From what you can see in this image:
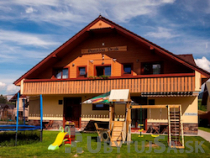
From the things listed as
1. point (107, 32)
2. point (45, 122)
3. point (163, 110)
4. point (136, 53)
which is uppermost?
point (107, 32)

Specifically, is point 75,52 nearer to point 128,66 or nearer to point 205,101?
point 128,66

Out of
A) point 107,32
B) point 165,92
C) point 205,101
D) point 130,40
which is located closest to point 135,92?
point 165,92

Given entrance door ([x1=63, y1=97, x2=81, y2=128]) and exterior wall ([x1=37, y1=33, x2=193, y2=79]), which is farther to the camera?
entrance door ([x1=63, y1=97, x2=81, y2=128])

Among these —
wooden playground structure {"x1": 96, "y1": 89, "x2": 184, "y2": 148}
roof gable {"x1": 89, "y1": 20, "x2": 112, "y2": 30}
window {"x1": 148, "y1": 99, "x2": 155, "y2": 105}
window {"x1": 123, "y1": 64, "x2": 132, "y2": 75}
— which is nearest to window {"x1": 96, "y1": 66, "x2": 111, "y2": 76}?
window {"x1": 123, "y1": 64, "x2": 132, "y2": 75}

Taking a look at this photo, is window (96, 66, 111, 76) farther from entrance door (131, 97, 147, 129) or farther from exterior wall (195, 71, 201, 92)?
exterior wall (195, 71, 201, 92)

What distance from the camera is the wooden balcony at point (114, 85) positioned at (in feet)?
58.4

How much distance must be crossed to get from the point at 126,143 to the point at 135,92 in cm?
619

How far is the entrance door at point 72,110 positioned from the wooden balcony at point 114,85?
1928mm

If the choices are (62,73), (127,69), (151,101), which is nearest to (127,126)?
(151,101)

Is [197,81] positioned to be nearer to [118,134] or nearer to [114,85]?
[114,85]

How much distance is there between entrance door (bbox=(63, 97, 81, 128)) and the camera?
72.3 feet

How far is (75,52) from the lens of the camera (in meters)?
22.4

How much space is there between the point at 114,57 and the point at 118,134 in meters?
9.32

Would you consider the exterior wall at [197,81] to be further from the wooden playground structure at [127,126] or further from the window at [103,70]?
the window at [103,70]
